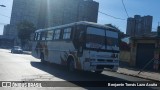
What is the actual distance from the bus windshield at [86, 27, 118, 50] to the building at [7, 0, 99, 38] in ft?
59.1

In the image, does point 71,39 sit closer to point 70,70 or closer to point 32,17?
point 70,70

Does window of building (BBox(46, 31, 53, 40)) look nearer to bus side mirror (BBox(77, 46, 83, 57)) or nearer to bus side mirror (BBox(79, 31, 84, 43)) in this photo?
bus side mirror (BBox(77, 46, 83, 57))

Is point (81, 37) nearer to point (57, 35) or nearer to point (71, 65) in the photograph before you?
point (71, 65)

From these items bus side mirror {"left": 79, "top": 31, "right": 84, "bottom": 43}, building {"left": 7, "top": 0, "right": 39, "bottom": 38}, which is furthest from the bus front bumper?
building {"left": 7, "top": 0, "right": 39, "bottom": 38}

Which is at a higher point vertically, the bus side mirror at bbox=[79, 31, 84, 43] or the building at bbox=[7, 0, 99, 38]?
the building at bbox=[7, 0, 99, 38]

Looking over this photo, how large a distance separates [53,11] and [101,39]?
77890 mm

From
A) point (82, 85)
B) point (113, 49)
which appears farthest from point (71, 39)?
point (82, 85)

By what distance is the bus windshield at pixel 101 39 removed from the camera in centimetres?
1563

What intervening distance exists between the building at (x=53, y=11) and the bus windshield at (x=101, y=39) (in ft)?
59.1

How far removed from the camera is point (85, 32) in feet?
51.2

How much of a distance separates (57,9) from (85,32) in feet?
250

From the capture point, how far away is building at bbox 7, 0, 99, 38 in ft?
183

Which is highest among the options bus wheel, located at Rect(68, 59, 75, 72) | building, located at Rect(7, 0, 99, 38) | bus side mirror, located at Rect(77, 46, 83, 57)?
building, located at Rect(7, 0, 99, 38)

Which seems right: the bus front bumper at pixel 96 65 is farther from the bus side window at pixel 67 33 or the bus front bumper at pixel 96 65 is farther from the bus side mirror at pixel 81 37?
the bus side window at pixel 67 33
